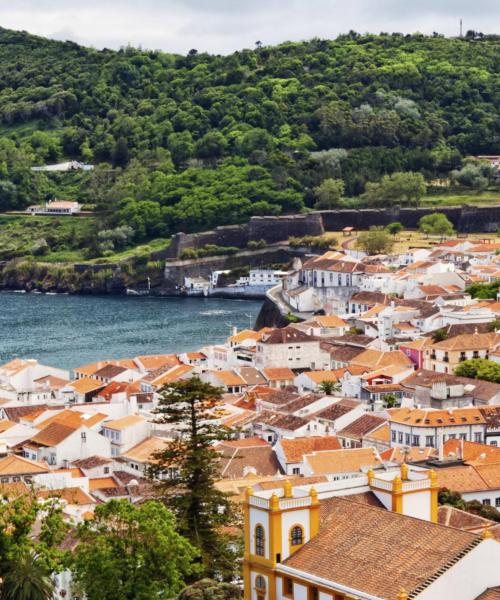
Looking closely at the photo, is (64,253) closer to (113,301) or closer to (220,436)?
(113,301)

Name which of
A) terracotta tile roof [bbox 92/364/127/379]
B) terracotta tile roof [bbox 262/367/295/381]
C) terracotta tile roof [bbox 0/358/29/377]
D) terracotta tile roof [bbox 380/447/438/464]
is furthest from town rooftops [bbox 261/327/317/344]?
terracotta tile roof [bbox 380/447/438/464]

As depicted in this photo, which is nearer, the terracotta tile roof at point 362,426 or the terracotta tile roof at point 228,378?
the terracotta tile roof at point 362,426

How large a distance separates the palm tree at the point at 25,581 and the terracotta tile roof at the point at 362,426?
23137 millimetres

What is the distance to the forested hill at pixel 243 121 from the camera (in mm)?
115125

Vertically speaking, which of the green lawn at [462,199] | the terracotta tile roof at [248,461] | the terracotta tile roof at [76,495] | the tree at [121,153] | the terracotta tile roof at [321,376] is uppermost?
the tree at [121,153]

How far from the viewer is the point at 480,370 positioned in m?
51.2

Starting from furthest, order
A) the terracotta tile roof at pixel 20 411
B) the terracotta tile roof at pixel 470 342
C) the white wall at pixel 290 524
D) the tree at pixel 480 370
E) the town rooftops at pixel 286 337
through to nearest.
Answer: the town rooftops at pixel 286 337 → the terracotta tile roof at pixel 470 342 → the tree at pixel 480 370 → the terracotta tile roof at pixel 20 411 → the white wall at pixel 290 524

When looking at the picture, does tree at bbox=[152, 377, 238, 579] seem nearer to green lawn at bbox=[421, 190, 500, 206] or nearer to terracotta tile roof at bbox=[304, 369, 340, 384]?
terracotta tile roof at bbox=[304, 369, 340, 384]

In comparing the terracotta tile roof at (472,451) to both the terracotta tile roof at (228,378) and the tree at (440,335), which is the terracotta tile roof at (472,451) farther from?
the tree at (440,335)

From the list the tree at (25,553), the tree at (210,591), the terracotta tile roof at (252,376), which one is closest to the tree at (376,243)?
the terracotta tile roof at (252,376)

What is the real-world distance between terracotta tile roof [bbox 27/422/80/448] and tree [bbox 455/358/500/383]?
13.8 metres

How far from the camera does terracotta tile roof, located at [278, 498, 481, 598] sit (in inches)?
755

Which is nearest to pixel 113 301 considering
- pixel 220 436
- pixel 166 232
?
pixel 166 232

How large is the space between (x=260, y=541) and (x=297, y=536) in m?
0.51
